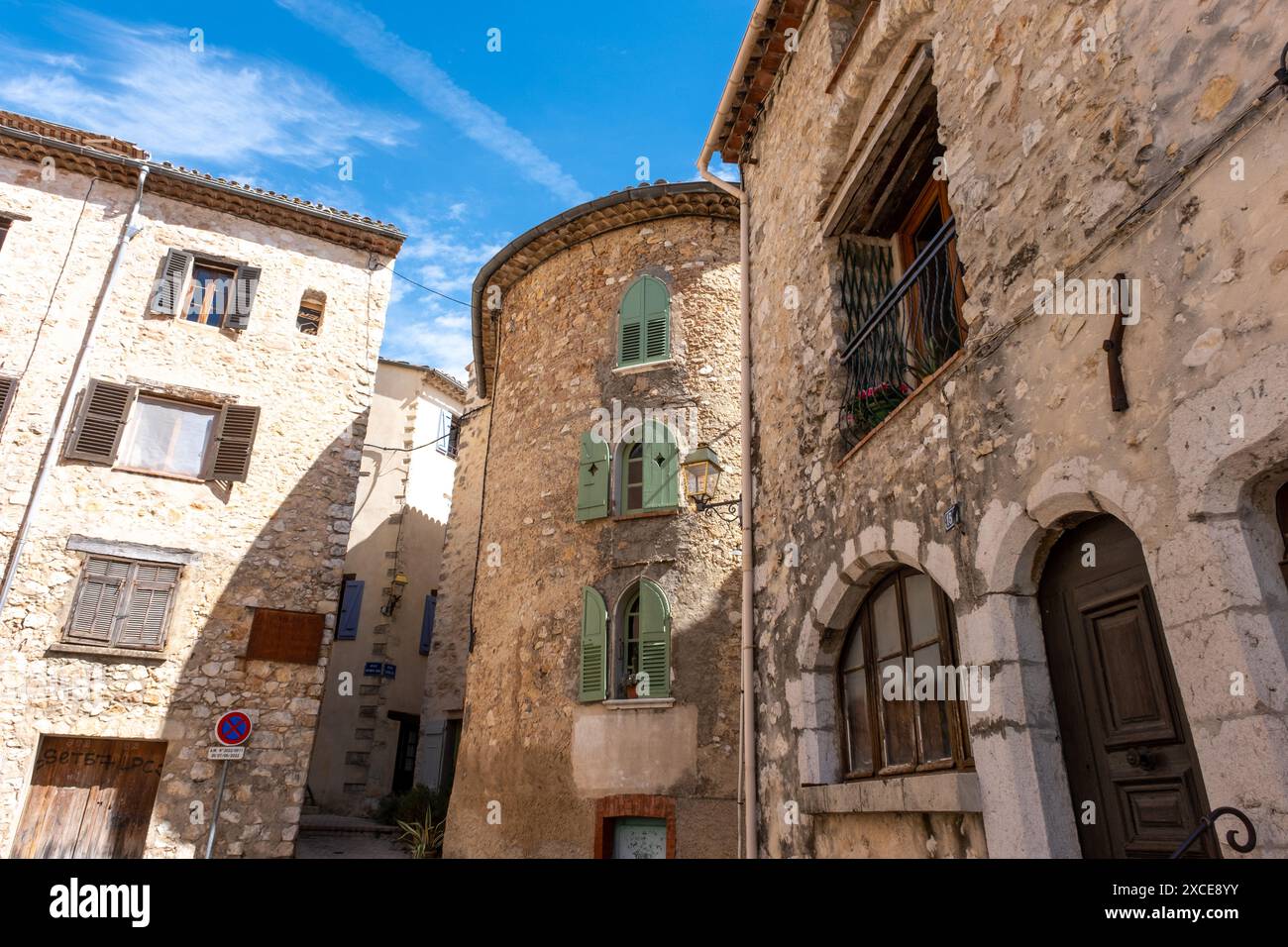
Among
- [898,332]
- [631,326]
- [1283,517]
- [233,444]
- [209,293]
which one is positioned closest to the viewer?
[1283,517]

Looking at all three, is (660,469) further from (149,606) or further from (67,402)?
(67,402)

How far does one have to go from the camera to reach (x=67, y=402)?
36.3 feet

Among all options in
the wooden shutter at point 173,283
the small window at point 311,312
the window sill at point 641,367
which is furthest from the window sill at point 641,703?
the wooden shutter at point 173,283

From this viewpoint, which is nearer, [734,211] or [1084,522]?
[1084,522]

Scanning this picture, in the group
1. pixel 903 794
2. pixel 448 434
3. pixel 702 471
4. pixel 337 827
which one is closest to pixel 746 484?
pixel 702 471

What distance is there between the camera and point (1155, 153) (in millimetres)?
3094

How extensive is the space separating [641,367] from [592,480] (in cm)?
175

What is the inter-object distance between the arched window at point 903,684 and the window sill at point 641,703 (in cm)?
498

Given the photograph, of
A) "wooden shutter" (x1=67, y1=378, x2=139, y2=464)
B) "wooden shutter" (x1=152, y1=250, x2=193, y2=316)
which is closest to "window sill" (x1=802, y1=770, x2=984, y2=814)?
"wooden shutter" (x1=67, y1=378, x2=139, y2=464)

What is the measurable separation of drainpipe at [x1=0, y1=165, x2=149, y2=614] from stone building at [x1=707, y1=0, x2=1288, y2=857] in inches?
368

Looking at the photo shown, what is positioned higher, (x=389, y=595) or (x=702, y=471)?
(x=389, y=595)

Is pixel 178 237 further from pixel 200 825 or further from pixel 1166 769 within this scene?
pixel 1166 769

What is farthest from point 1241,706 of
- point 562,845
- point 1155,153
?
point 562,845

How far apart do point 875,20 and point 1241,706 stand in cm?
466
